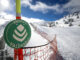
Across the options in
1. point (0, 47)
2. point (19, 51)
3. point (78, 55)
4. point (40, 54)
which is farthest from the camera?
point (78, 55)

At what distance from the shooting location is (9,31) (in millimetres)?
741

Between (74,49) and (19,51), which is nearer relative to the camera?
(19,51)

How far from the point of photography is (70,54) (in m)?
1.77

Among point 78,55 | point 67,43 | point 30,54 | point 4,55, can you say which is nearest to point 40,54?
point 30,54

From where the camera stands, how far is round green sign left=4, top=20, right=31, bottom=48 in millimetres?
741

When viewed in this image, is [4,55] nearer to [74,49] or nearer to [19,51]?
[19,51]

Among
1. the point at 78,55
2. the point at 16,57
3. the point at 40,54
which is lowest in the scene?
the point at 78,55

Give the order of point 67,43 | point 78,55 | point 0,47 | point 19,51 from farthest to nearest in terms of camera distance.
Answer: point 67,43
point 78,55
point 0,47
point 19,51

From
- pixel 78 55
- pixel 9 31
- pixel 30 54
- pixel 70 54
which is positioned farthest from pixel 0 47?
pixel 78 55

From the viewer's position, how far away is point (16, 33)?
0.75 meters

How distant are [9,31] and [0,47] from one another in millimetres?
630

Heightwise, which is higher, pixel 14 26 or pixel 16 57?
pixel 14 26

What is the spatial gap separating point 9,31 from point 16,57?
319 mm

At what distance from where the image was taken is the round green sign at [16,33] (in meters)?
0.74
